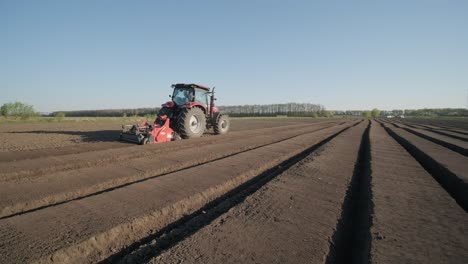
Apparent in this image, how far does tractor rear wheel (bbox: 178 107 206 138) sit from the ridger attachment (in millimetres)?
354

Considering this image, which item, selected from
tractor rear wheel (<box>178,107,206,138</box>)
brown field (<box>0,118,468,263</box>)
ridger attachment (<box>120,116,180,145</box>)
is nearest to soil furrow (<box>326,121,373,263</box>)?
brown field (<box>0,118,468,263</box>)

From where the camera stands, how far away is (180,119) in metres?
8.63

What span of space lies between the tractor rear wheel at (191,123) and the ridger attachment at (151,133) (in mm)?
354

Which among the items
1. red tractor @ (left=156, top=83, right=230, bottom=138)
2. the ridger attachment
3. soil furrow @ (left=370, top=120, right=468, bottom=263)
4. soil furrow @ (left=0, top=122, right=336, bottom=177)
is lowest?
soil furrow @ (left=370, top=120, right=468, bottom=263)

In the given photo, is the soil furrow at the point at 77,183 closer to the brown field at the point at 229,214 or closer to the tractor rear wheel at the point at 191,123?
the brown field at the point at 229,214

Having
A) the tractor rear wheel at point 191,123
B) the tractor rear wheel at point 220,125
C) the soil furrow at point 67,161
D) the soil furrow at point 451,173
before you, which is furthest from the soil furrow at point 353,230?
the tractor rear wheel at point 220,125

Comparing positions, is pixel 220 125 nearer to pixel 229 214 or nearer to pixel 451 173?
pixel 451 173

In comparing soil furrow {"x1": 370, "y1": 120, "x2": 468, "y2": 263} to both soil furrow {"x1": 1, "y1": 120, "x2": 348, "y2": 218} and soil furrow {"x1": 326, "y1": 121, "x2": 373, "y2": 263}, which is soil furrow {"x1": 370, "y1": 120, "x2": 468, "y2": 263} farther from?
soil furrow {"x1": 1, "y1": 120, "x2": 348, "y2": 218}

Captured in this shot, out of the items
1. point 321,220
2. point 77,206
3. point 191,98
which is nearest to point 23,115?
point 191,98

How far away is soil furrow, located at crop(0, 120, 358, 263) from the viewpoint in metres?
1.96

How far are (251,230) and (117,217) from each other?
1.27 metres

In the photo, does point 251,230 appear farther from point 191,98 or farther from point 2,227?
point 191,98

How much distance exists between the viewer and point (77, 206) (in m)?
2.79

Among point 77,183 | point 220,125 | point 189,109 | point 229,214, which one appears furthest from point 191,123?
point 229,214
